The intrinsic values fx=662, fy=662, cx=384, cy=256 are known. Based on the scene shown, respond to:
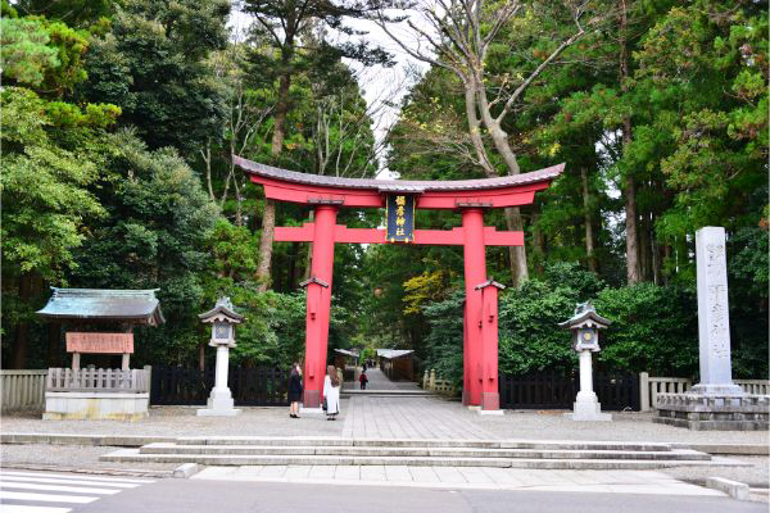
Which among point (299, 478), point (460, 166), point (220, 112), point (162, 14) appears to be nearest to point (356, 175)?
point (460, 166)

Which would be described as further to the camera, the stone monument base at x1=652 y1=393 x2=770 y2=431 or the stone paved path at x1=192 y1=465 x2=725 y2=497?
the stone monument base at x1=652 y1=393 x2=770 y2=431

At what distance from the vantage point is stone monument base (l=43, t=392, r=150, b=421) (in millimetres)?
15156

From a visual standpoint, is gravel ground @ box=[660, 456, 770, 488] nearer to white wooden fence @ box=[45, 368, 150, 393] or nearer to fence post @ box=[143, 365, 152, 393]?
white wooden fence @ box=[45, 368, 150, 393]

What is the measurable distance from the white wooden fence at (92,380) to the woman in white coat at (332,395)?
4530mm

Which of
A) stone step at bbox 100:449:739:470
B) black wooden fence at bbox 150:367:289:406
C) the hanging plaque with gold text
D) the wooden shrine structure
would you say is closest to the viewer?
stone step at bbox 100:449:739:470

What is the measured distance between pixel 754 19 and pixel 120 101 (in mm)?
17037

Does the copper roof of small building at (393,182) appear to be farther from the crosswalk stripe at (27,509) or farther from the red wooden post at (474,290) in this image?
the crosswalk stripe at (27,509)

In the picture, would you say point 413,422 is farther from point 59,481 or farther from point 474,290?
point 59,481

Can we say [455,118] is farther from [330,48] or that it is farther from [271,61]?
[271,61]

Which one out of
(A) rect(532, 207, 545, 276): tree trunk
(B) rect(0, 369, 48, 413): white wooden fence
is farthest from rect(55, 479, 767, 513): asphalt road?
(A) rect(532, 207, 545, 276): tree trunk

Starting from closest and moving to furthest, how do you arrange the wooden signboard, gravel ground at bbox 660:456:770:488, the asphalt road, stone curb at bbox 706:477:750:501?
1. the asphalt road
2. stone curb at bbox 706:477:750:501
3. gravel ground at bbox 660:456:770:488
4. the wooden signboard

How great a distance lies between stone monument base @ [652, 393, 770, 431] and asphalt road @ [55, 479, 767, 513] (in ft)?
22.8

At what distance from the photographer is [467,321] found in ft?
64.6

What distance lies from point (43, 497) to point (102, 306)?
9.89 meters
